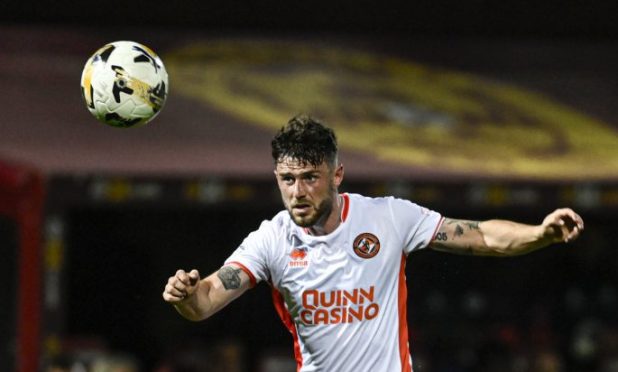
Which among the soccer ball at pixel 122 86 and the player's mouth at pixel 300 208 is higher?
the soccer ball at pixel 122 86

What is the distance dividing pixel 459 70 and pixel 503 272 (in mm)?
2125

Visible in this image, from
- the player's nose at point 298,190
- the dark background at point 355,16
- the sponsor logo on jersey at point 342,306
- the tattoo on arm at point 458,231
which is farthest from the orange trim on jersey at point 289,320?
the dark background at point 355,16

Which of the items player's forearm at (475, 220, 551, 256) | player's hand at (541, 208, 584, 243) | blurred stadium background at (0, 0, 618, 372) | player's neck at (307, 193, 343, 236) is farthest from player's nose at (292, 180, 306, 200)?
blurred stadium background at (0, 0, 618, 372)

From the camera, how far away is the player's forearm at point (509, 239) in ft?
17.3

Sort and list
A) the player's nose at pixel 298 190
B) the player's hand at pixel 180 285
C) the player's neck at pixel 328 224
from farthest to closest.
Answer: the player's neck at pixel 328 224 < the player's nose at pixel 298 190 < the player's hand at pixel 180 285

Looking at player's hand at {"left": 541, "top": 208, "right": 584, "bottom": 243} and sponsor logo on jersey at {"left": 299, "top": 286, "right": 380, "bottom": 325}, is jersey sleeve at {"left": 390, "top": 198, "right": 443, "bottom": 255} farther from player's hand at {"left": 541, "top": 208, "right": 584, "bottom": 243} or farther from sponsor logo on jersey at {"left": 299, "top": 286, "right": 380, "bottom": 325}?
player's hand at {"left": 541, "top": 208, "right": 584, "bottom": 243}

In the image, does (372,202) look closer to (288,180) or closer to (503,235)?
(288,180)

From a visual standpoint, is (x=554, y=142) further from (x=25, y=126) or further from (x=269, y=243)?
(x=269, y=243)

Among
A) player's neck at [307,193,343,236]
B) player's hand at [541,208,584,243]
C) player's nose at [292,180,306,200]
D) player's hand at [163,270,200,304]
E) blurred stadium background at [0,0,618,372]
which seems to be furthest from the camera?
blurred stadium background at [0,0,618,372]

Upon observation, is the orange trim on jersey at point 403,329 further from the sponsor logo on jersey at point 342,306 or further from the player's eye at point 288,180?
the player's eye at point 288,180

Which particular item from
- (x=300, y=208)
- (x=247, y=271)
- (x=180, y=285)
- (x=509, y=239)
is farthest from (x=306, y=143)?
(x=509, y=239)

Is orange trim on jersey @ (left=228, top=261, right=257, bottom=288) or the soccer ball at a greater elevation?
the soccer ball

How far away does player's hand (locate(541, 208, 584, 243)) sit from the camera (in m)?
5.09

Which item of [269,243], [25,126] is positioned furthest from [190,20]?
[269,243]
